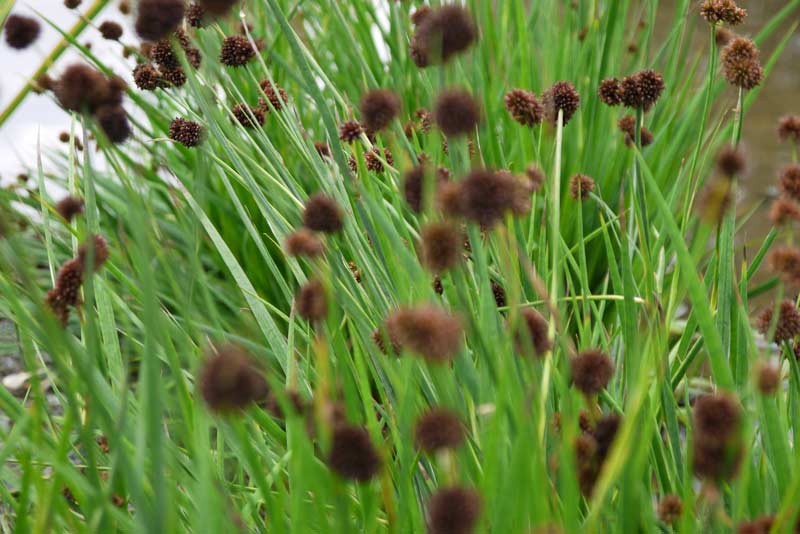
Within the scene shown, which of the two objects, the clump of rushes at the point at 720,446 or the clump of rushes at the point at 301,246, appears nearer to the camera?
the clump of rushes at the point at 720,446

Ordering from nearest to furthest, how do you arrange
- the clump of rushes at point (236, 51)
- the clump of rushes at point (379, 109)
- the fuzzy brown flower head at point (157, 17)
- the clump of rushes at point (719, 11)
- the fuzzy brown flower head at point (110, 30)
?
1. the fuzzy brown flower head at point (157, 17)
2. the clump of rushes at point (379, 109)
3. the clump of rushes at point (719, 11)
4. the clump of rushes at point (236, 51)
5. the fuzzy brown flower head at point (110, 30)

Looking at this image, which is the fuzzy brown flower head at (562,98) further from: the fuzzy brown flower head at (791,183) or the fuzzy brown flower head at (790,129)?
the fuzzy brown flower head at (791,183)

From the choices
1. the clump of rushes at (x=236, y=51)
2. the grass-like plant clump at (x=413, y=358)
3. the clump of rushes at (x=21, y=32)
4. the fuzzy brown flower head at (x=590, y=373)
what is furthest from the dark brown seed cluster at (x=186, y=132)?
the fuzzy brown flower head at (x=590, y=373)

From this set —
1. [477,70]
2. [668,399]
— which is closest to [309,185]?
[477,70]

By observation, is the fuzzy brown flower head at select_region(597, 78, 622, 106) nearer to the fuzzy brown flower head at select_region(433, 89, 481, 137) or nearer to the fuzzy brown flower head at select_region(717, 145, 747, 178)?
the fuzzy brown flower head at select_region(717, 145, 747, 178)

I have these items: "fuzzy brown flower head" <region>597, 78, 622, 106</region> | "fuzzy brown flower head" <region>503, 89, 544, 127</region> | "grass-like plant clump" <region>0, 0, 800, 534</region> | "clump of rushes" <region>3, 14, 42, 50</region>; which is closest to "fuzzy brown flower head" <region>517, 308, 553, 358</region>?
"grass-like plant clump" <region>0, 0, 800, 534</region>
